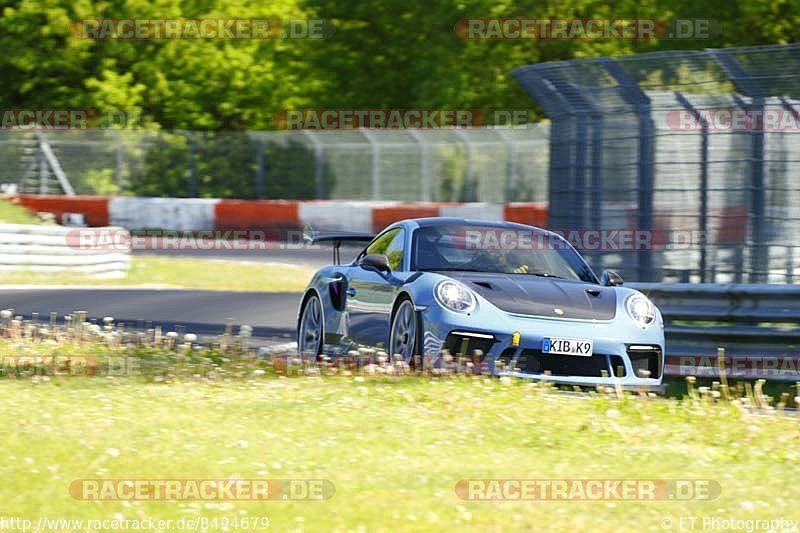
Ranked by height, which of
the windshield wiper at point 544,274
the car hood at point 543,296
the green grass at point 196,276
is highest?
the windshield wiper at point 544,274

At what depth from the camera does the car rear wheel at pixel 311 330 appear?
11609 mm

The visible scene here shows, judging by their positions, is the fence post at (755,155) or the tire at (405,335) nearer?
the tire at (405,335)

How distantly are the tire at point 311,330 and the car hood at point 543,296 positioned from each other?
1753 mm

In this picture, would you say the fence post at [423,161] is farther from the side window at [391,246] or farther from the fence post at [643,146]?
the side window at [391,246]

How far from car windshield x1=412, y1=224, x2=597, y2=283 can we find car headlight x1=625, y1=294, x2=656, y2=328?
71 centimetres

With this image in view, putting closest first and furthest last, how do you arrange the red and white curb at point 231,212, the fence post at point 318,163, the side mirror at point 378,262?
the side mirror at point 378,262 → the red and white curb at point 231,212 → the fence post at point 318,163

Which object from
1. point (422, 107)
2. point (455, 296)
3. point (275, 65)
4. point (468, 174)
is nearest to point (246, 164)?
point (468, 174)

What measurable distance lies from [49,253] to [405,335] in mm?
13167

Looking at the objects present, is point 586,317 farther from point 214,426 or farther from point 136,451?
point 136,451

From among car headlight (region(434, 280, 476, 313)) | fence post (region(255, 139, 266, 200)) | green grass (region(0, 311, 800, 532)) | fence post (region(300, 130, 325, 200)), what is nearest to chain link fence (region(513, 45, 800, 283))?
green grass (region(0, 311, 800, 532))

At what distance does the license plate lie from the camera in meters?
9.36

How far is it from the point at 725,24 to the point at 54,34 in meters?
16.8

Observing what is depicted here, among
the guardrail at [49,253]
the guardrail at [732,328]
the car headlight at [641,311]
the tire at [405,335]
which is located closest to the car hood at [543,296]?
the car headlight at [641,311]

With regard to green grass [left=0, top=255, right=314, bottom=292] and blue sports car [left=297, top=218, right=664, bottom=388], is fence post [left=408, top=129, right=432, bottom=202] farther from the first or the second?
blue sports car [left=297, top=218, right=664, bottom=388]
